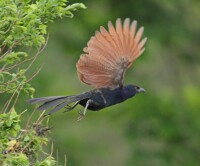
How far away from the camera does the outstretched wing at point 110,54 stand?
780 centimetres

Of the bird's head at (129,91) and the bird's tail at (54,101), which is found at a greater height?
the bird's tail at (54,101)

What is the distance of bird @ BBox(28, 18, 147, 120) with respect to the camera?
7.76 meters

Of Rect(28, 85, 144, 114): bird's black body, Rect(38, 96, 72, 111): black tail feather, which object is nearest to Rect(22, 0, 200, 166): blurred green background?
Rect(28, 85, 144, 114): bird's black body

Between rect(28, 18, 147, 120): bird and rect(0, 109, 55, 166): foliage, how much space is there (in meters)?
0.66

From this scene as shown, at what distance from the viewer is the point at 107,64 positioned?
8227 mm

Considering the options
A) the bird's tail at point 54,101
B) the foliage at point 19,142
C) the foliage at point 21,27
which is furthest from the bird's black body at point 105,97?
the foliage at point 21,27

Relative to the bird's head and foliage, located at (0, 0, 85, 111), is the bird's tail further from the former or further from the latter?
the bird's head

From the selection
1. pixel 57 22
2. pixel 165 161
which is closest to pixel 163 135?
pixel 165 161

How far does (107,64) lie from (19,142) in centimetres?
185

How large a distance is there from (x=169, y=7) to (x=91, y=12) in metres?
1.82

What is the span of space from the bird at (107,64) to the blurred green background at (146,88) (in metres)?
9.90

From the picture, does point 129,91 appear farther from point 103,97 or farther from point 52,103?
point 52,103

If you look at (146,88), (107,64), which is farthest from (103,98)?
(146,88)

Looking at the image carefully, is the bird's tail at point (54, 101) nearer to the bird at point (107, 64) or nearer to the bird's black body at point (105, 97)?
the bird at point (107, 64)
